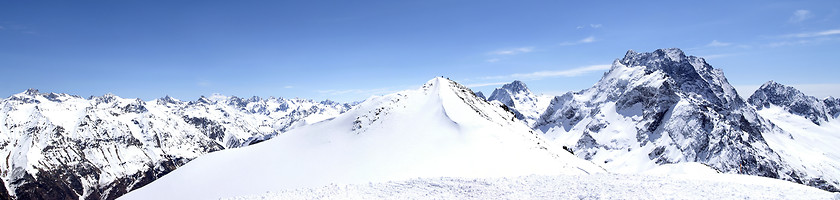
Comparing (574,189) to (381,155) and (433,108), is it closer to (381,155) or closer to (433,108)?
(381,155)

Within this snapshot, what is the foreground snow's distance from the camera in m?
22.6

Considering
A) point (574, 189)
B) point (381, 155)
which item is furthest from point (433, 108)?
point (574, 189)

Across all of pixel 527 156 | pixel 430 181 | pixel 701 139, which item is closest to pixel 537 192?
pixel 430 181

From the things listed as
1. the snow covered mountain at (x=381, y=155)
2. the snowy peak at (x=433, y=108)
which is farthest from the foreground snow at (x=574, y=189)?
the snowy peak at (x=433, y=108)

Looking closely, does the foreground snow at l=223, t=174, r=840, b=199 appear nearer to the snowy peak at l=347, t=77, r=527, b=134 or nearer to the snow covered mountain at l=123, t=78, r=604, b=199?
the snow covered mountain at l=123, t=78, r=604, b=199

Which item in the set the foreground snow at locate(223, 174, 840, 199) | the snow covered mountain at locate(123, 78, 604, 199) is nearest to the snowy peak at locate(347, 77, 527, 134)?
the snow covered mountain at locate(123, 78, 604, 199)

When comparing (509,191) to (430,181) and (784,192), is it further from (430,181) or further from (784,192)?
(784,192)

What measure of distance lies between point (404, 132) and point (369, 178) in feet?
39.1

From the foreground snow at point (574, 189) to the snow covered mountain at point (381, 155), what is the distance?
164 inches

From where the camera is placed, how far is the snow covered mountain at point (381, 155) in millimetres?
34125

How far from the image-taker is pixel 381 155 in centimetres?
3900

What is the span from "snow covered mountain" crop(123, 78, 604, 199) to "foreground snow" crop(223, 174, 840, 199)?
164 inches

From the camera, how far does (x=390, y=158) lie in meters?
37.9

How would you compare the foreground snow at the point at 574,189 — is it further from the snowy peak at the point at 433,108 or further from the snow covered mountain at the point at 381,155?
the snowy peak at the point at 433,108
